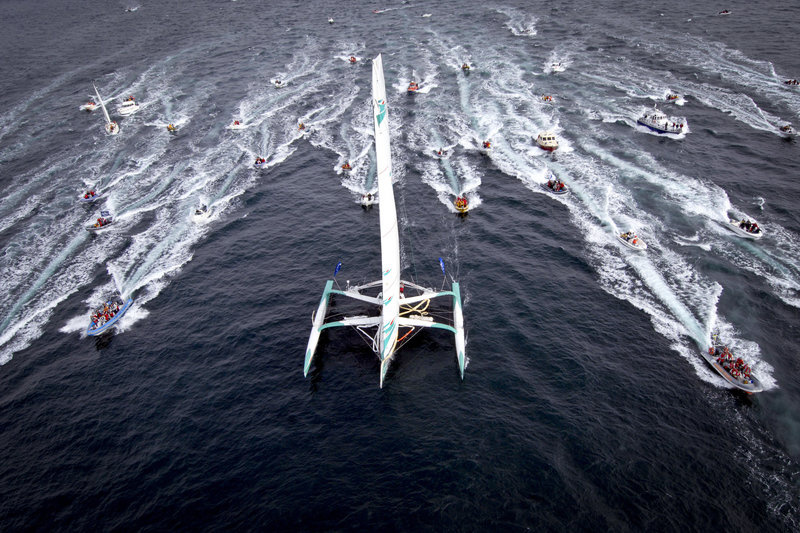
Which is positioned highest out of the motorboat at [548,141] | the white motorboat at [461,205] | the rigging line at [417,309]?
the motorboat at [548,141]

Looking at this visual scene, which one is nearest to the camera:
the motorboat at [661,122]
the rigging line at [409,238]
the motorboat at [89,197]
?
the rigging line at [409,238]

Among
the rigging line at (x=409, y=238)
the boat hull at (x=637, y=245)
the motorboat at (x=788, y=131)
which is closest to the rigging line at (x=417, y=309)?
the rigging line at (x=409, y=238)

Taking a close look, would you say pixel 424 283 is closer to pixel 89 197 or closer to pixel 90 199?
pixel 90 199

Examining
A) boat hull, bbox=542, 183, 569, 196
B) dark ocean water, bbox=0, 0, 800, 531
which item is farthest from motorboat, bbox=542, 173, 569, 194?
dark ocean water, bbox=0, 0, 800, 531

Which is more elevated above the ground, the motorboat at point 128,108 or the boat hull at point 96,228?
the motorboat at point 128,108

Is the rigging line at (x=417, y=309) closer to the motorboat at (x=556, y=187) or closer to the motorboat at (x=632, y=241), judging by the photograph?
the motorboat at (x=632, y=241)

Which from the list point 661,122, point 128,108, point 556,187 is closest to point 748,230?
point 556,187

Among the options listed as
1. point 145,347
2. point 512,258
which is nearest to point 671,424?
point 512,258

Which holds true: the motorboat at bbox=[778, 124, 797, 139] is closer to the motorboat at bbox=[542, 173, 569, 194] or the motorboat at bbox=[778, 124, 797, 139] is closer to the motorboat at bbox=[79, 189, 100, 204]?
the motorboat at bbox=[542, 173, 569, 194]
